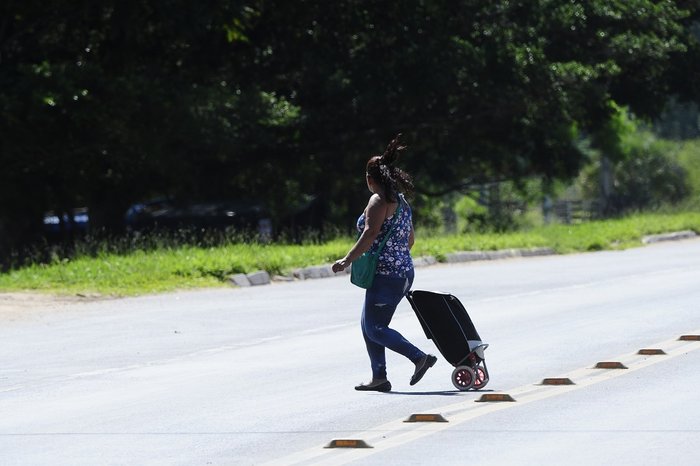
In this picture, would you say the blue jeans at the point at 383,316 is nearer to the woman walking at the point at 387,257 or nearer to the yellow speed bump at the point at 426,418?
the woman walking at the point at 387,257

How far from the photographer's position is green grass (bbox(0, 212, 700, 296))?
72.5 ft

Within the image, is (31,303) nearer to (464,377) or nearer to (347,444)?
(464,377)

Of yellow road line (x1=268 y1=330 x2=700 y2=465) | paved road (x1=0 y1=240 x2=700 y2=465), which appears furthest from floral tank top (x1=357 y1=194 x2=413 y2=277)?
yellow road line (x1=268 y1=330 x2=700 y2=465)

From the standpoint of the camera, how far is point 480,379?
36.6ft

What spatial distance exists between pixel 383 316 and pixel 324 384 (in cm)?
84

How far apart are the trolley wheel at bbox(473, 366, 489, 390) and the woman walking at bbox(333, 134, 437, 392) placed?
0.31 metres

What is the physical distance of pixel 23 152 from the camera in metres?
30.0

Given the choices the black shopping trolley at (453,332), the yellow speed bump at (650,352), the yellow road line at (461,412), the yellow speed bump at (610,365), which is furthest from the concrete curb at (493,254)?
the black shopping trolley at (453,332)

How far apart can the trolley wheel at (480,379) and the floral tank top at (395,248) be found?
0.84 metres

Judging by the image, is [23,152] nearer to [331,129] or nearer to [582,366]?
[331,129]

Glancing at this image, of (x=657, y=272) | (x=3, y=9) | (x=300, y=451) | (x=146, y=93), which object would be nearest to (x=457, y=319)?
(x=300, y=451)

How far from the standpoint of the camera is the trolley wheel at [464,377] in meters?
11.0

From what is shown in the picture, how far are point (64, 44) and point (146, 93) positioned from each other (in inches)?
161

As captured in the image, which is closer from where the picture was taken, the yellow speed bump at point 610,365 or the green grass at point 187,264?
the yellow speed bump at point 610,365
